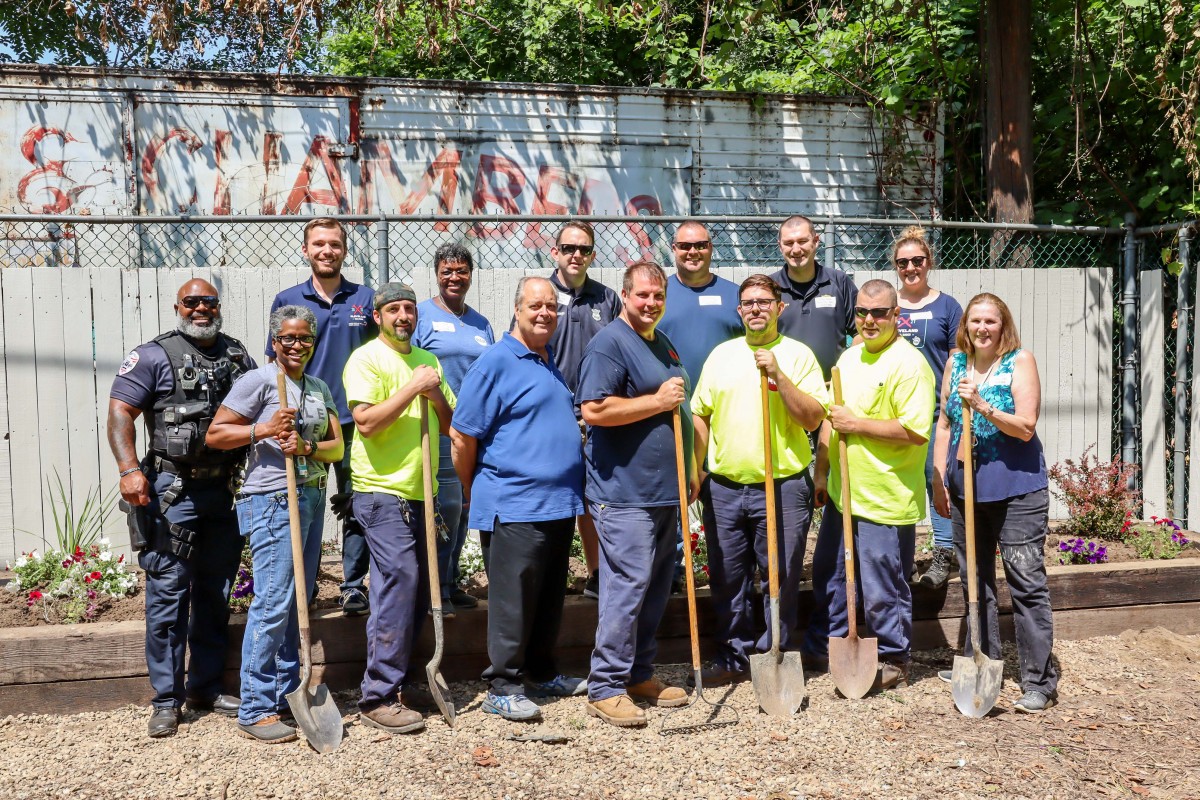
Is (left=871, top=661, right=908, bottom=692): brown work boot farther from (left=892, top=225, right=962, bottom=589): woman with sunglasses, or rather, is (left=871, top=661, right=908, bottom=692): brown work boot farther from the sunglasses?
the sunglasses

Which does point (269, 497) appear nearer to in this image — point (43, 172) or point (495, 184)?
point (495, 184)

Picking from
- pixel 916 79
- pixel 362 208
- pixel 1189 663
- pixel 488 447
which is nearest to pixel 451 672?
pixel 488 447

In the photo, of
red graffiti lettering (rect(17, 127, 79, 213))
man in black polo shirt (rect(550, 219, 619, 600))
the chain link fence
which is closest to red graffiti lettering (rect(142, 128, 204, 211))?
the chain link fence

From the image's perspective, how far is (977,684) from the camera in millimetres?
4695

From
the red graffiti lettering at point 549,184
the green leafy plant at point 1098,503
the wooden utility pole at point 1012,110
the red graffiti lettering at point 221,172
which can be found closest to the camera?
the green leafy plant at point 1098,503

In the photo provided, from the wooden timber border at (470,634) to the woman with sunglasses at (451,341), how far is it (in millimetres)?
196

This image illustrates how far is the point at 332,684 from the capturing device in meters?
4.94

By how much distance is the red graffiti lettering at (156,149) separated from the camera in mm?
9469

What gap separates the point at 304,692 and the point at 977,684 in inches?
116

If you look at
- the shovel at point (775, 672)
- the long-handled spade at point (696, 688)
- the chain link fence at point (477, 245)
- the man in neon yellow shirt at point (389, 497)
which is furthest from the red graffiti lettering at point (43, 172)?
the shovel at point (775, 672)

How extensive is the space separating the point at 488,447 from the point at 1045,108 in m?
7.22

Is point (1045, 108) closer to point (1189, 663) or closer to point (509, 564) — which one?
point (1189, 663)

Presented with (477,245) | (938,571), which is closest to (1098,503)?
(938,571)

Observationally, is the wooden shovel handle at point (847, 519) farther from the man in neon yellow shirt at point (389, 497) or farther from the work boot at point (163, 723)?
the work boot at point (163, 723)
